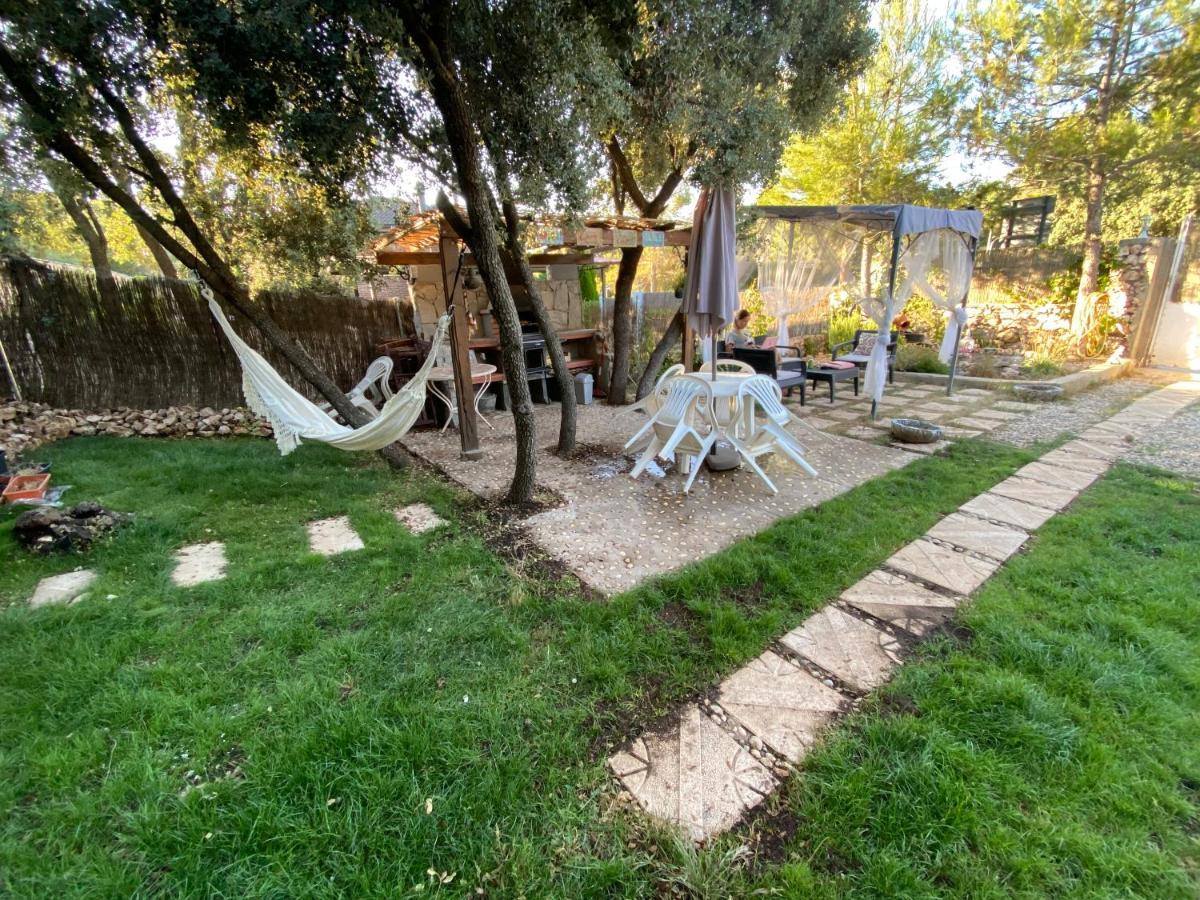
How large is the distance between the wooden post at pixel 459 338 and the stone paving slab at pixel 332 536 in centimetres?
145

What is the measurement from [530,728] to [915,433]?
4352mm

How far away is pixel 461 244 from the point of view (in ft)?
14.7

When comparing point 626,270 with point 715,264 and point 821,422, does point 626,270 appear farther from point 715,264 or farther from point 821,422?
point 821,422

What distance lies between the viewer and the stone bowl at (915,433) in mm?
4578

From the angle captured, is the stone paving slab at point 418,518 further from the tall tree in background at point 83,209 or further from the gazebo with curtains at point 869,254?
the gazebo with curtains at point 869,254

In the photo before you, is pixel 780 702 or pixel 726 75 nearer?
pixel 780 702

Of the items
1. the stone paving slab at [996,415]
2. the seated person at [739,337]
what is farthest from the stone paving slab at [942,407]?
the seated person at [739,337]

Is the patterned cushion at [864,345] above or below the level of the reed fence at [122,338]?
below

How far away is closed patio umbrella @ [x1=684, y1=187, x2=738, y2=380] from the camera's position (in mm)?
3900

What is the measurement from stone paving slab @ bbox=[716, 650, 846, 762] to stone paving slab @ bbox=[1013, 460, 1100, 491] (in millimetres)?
3069

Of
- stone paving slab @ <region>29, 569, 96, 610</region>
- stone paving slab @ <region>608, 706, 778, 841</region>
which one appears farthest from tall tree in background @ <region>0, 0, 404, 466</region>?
stone paving slab @ <region>608, 706, 778, 841</region>

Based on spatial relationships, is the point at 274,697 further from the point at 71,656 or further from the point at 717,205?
the point at 717,205

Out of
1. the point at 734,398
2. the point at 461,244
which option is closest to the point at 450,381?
the point at 461,244

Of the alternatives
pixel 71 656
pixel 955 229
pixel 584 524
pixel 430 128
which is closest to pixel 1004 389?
pixel 955 229
